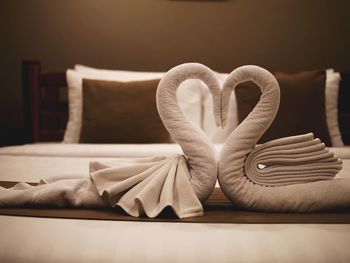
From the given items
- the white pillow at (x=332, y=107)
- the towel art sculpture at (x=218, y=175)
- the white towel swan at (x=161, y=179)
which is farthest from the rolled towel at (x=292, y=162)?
the white pillow at (x=332, y=107)

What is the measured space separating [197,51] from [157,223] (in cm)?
240

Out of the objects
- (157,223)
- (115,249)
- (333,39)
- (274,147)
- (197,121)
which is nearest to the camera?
(115,249)

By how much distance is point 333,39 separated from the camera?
124 inches

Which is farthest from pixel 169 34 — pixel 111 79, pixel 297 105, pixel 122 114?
pixel 297 105

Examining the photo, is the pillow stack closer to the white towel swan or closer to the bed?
the white towel swan

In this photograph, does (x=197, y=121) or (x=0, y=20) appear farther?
(x=0, y=20)

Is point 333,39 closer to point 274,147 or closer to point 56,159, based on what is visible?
point 56,159

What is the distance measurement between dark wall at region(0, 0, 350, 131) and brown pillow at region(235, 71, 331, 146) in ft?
2.67

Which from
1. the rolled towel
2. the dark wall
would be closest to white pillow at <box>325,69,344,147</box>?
the dark wall

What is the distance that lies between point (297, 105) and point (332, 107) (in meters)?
0.32

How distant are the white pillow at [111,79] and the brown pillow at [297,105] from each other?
0.82ft

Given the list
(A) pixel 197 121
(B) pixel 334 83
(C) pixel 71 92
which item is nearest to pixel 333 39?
(B) pixel 334 83

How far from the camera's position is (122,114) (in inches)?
93.5

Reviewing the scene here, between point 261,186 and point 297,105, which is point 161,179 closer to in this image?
point 261,186
